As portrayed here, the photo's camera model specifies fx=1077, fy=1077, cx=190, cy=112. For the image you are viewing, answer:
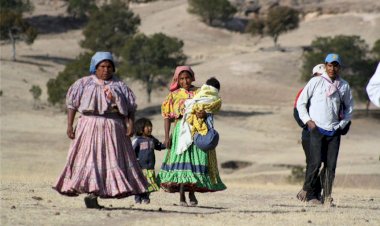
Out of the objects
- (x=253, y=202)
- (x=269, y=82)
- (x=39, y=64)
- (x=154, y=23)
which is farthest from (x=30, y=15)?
(x=253, y=202)

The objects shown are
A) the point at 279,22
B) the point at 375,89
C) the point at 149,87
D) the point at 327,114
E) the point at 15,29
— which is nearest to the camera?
the point at 375,89

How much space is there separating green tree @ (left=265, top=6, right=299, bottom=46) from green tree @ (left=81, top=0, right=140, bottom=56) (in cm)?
1102

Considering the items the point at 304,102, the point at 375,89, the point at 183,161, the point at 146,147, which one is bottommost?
the point at 183,161

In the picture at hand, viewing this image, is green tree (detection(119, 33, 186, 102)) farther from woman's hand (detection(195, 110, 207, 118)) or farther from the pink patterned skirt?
the pink patterned skirt

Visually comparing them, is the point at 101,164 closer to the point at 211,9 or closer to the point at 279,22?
the point at 279,22

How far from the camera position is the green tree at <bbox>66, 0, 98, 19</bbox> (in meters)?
104

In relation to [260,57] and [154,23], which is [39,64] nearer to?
[260,57]

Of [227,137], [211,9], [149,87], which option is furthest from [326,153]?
[211,9]

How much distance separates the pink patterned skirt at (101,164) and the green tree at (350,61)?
54128 mm

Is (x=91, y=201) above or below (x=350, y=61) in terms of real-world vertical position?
below

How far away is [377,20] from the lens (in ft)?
308

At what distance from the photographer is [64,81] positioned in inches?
2256

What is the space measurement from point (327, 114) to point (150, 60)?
168 feet

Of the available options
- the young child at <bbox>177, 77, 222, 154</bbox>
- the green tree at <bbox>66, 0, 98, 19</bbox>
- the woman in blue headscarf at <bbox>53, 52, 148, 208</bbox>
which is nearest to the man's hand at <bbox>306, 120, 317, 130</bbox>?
the young child at <bbox>177, 77, 222, 154</bbox>
